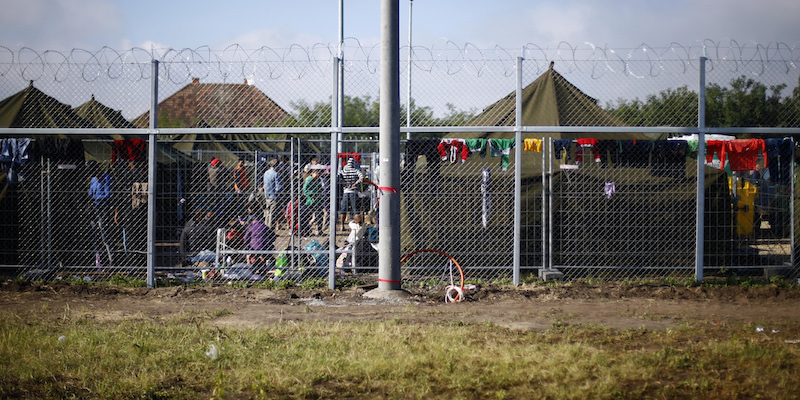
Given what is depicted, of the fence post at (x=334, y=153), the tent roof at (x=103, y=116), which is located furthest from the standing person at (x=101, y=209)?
the fence post at (x=334, y=153)

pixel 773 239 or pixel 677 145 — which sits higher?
pixel 677 145

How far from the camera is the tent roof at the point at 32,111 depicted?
11.8 m

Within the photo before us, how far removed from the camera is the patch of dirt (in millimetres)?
6605

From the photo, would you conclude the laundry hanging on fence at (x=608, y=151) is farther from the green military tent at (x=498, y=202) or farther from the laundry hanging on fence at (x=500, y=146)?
the laundry hanging on fence at (x=500, y=146)

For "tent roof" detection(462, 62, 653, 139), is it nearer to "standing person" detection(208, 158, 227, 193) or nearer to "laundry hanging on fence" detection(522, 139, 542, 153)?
"laundry hanging on fence" detection(522, 139, 542, 153)

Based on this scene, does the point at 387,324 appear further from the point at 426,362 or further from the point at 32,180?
the point at 32,180

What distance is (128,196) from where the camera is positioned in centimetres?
1068

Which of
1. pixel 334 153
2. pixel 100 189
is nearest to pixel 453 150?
pixel 334 153

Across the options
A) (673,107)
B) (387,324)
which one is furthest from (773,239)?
(387,324)

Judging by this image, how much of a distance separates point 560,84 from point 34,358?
11077 millimetres

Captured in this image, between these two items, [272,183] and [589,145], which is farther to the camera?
[272,183]

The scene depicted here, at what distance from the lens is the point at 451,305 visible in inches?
289

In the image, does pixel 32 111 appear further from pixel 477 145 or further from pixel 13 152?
pixel 477 145

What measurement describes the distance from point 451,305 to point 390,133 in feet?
7.15
